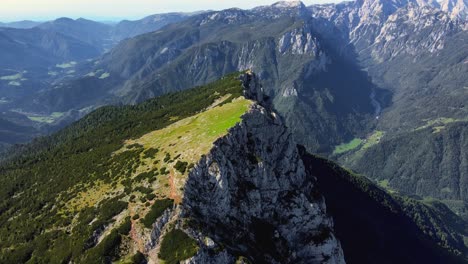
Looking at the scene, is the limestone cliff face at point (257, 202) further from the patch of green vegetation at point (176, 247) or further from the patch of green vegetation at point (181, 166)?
the patch of green vegetation at point (181, 166)

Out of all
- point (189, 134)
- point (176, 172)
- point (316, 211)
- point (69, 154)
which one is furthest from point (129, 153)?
point (316, 211)

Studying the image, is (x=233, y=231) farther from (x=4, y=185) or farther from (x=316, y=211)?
(x=4, y=185)

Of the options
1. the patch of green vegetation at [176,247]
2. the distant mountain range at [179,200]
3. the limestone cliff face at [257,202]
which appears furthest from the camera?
the limestone cliff face at [257,202]

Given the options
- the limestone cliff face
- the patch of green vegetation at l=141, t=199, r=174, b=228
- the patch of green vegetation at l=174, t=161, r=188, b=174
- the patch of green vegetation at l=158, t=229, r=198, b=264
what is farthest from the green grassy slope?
the patch of green vegetation at l=158, t=229, r=198, b=264

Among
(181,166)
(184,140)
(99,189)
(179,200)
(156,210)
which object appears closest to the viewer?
(156,210)

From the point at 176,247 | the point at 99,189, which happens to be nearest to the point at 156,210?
the point at 176,247

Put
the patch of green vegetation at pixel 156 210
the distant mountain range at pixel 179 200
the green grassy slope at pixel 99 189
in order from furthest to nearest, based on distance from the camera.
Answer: the green grassy slope at pixel 99 189 → the patch of green vegetation at pixel 156 210 → the distant mountain range at pixel 179 200

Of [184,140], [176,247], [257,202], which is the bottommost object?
[257,202]

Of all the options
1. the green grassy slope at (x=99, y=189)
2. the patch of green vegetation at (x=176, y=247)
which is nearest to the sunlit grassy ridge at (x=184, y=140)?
the green grassy slope at (x=99, y=189)

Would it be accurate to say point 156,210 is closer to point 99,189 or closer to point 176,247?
point 176,247
